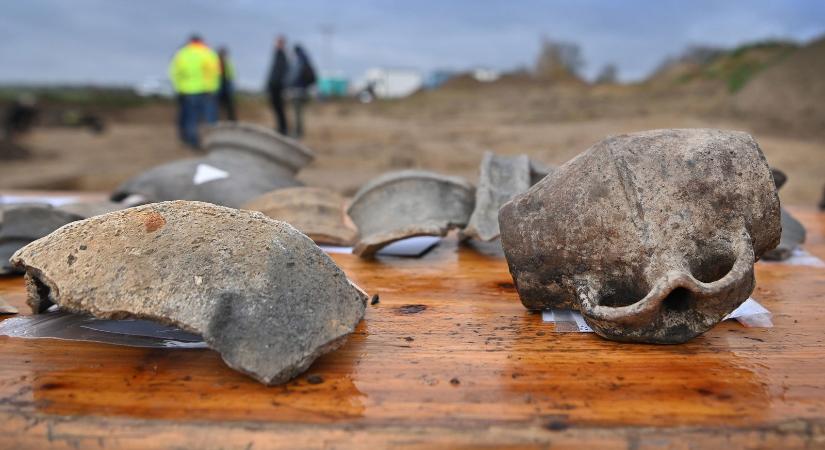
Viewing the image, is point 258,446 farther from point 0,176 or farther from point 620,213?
point 0,176

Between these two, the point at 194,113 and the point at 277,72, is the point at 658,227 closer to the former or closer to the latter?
the point at 194,113

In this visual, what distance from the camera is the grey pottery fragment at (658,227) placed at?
1.66 metres

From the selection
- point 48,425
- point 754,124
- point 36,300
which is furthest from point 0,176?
point 754,124

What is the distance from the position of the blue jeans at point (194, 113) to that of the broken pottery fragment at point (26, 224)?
6.78 m

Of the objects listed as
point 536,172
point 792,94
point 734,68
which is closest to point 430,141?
point 792,94

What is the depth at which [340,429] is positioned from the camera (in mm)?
1367

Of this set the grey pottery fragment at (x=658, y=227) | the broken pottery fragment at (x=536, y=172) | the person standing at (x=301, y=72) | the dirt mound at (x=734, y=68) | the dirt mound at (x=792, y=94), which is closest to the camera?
the grey pottery fragment at (x=658, y=227)

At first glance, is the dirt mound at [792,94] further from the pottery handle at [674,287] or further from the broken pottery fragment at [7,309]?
the broken pottery fragment at [7,309]

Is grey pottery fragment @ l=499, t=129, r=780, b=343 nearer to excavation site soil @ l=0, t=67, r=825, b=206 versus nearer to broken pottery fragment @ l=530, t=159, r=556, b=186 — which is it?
broken pottery fragment @ l=530, t=159, r=556, b=186

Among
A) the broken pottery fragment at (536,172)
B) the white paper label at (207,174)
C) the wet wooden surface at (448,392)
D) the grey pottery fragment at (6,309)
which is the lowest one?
→ the wet wooden surface at (448,392)

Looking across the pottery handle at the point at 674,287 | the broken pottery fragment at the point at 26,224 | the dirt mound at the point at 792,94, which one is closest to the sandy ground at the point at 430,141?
the dirt mound at the point at 792,94

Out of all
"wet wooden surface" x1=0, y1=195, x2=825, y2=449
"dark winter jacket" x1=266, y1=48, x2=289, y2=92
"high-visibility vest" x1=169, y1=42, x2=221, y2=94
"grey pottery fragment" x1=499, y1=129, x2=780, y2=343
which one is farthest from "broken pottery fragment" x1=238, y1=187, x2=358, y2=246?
"dark winter jacket" x1=266, y1=48, x2=289, y2=92

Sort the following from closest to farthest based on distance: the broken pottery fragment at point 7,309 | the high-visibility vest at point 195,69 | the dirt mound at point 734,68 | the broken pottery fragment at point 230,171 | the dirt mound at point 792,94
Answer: the broken pottery fragment at point 7,309
the broken pottery fragment at point 230,171
the high-visibility vest at point 195,69
the dirt mound at point 792,94
the dirt mound at point 734,68

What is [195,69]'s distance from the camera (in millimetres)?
8992
